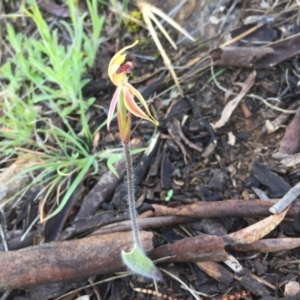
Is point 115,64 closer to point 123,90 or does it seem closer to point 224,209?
point 123,90

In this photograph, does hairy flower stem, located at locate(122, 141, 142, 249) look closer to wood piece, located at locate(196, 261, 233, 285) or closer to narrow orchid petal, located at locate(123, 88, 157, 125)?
narrow orchid petal, located at locate(123, 88, 157, 125)

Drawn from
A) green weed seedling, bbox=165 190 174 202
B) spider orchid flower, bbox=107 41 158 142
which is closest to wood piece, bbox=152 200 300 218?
green weed seedling, bbox=165 190 174 202

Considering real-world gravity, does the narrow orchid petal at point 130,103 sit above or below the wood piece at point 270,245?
above

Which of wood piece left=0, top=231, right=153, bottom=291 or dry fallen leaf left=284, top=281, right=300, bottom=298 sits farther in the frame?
wood piece left=0, top=231, right=153, bottom=291

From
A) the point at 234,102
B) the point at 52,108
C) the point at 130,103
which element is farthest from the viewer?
the point at 52,108

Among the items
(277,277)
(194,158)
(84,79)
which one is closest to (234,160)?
(194,158)

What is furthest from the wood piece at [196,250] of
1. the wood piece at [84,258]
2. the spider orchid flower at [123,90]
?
the spider orchid flower at [123,90]

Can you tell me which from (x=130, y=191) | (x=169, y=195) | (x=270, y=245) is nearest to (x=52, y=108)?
(x=169, y=195)

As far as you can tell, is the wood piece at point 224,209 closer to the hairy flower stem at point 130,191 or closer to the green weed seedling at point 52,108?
the hairy flower stem at point 130,191
